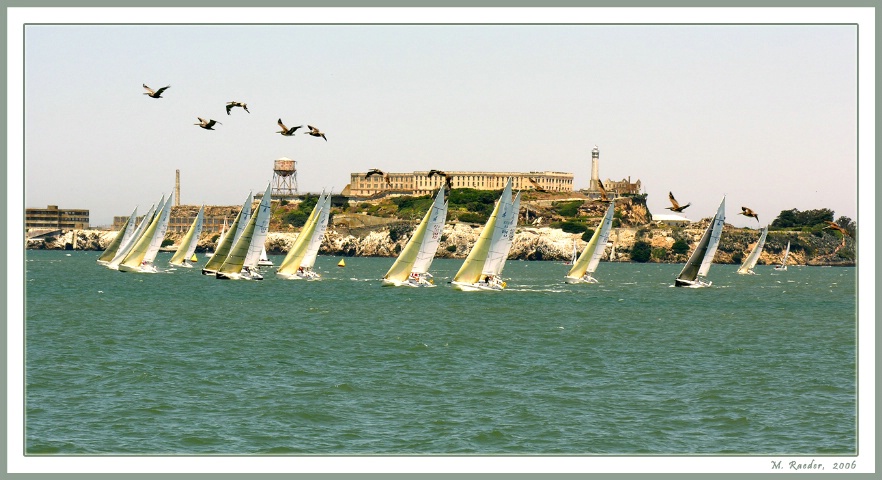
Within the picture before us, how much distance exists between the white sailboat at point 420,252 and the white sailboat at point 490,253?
11.7ft

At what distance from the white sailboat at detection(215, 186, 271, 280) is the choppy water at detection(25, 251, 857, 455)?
835 inches

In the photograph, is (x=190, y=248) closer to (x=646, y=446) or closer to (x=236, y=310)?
(x=236, y=310)

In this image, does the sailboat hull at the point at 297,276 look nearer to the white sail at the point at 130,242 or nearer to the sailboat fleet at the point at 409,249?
the sailboat fleet at the point at 409,249

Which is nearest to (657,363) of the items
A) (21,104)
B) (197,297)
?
(21,104)

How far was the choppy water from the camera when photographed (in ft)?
88.1

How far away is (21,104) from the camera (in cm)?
2067

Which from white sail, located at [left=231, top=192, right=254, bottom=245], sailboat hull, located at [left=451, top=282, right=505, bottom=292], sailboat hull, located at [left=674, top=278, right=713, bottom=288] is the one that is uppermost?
white sail, located at [left=231, top=192, right=254, bottom=245]

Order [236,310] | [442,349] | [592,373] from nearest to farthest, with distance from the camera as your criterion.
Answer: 1. [592,373]
2. [442,349]
3. [236,310]

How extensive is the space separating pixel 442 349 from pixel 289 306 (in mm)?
25440

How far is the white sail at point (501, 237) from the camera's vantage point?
7662 centimetres

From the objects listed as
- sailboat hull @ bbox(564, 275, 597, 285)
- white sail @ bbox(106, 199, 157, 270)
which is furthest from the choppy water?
white sail @ bbox(106, 199, 157, 270)

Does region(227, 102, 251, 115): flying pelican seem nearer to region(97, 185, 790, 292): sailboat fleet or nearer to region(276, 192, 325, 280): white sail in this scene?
region(97, 185, 790, 292): sailboat fleet

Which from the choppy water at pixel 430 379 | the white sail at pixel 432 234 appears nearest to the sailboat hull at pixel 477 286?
the white sail at pixel 432 234

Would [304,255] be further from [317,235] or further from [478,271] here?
[478,271]
